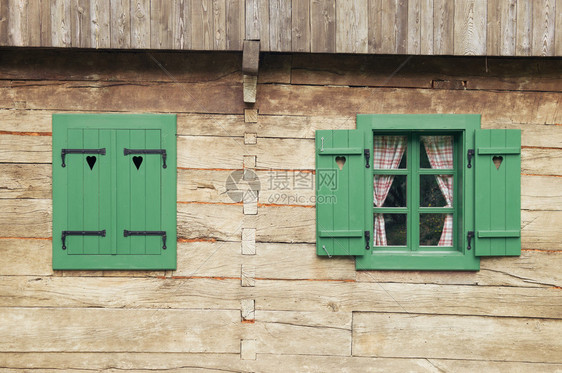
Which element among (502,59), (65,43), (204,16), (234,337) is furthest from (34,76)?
(502,59)

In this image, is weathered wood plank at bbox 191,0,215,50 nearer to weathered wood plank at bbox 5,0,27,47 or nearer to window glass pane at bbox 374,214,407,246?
weathered wood plank at bbox 5,0,27,47

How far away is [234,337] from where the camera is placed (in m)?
3.80

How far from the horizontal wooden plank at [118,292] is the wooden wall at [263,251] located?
12mm

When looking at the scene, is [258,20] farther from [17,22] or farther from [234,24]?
[17,22]

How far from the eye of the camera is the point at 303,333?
12.5 ft

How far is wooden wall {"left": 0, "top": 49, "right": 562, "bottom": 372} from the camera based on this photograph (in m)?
3.78

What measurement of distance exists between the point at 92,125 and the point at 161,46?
2.95 ft

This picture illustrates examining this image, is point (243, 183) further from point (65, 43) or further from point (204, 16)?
point (65, 43)

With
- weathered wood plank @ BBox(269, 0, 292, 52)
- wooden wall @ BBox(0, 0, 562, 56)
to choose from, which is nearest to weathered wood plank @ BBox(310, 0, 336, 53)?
wooden wall @ BBox(0, 0, 562, 56)

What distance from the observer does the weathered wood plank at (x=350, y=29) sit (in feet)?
11.8

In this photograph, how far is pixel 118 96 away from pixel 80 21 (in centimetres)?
65

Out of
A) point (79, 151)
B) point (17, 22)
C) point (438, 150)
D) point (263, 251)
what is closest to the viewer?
point (17, 22)

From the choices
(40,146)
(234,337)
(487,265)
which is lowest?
(234,337)

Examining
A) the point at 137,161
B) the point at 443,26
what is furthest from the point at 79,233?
the point at 443,26
